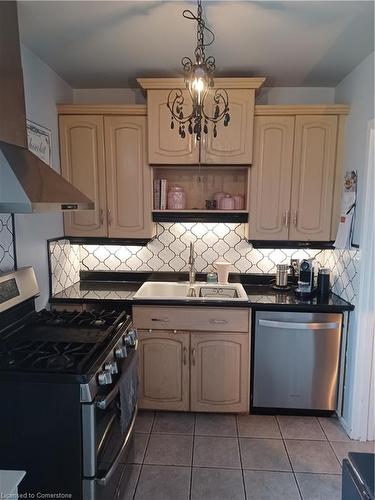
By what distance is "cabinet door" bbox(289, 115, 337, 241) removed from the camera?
2.48 metres

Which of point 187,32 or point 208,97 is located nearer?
point 187,32

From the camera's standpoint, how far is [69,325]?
1.91 m

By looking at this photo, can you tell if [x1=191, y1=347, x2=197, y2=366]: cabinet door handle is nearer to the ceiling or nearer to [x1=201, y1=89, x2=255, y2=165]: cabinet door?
[x1=201, y1=89, x2=255, y2=165]: cabinet door

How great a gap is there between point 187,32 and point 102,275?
1.92 meters

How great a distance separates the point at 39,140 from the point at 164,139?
86cm

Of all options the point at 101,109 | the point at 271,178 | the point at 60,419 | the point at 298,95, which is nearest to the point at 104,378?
the point at 60,419

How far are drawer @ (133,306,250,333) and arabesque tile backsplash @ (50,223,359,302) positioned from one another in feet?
2.03

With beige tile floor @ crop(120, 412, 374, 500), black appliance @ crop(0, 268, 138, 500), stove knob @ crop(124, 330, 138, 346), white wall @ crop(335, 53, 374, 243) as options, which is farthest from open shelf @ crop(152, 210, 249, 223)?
beige tile floor @ crop(120, 412, 374, 500)

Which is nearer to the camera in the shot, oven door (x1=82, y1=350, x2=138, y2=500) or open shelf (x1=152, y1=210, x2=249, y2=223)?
oven door (x1=82, y1=350, x2=138, y2=500)

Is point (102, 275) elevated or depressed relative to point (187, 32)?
depressed

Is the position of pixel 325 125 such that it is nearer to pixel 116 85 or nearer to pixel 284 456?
pixel 116 85

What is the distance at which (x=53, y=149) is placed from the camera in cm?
249

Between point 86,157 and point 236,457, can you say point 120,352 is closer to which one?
point 236,457

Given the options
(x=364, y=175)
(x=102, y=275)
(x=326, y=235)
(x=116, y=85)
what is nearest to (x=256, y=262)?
(x=326, y=235)
